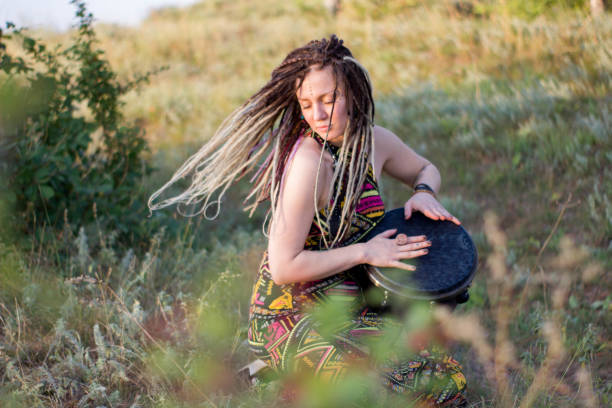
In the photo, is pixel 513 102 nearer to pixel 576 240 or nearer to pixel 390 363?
pixel 576 240

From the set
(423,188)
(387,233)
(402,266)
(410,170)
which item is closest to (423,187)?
(423,188)

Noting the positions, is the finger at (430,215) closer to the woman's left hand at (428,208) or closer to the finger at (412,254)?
the woman's left hand at (428,208)

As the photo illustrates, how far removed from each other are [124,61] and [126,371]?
9.56 meters

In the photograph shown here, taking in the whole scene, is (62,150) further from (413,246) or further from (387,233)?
(413,246)

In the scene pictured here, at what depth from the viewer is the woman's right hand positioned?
2.19m

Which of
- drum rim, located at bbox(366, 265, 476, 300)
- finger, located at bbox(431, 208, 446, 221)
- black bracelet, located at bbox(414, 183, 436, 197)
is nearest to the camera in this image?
drum rim, located at bbox(366, 265, 476, 300)

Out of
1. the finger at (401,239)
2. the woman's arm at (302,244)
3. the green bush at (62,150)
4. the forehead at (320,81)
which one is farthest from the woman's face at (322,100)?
the green bush at (62,150)

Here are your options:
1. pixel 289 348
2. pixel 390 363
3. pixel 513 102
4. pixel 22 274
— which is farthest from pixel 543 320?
pixel 22 274

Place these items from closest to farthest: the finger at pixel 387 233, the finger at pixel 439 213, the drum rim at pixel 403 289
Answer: the drum rim at pixel 403 289 → the finger at pixel 387 233 → the finger at pixel 439 213

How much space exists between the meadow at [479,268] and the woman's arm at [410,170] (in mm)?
531

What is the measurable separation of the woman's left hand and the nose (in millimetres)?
650

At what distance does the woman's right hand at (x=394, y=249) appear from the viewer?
2.19 metres

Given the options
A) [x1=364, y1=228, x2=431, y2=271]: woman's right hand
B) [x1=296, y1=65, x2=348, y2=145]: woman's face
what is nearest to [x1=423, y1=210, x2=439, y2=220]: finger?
[x1=364, y1=228, x2=431, y2=271]: woman's right hand

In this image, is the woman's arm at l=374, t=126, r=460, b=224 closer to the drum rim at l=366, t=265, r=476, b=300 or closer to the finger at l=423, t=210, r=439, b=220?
the finger at l=423, t=210, r=439, b=220
